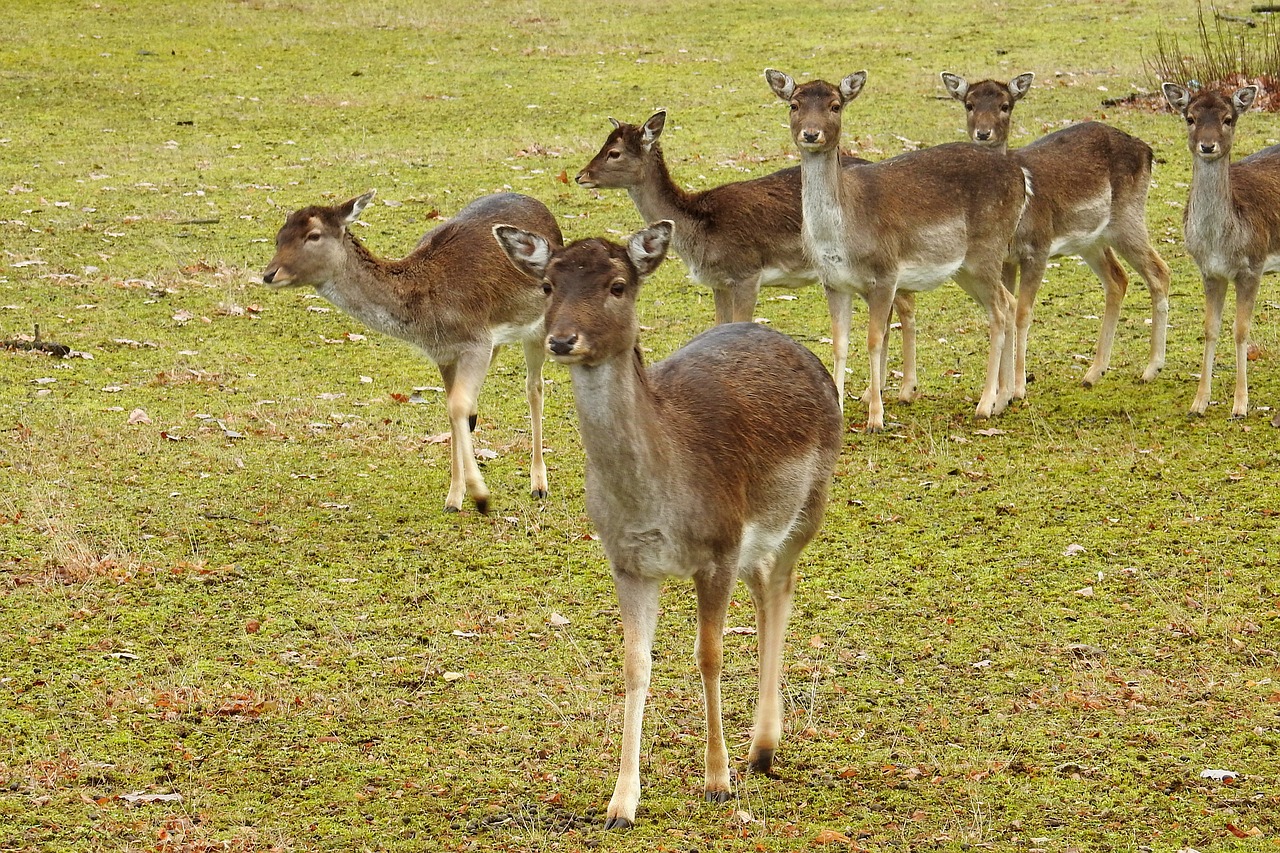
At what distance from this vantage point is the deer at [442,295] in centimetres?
974

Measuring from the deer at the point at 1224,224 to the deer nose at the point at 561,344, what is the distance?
753 cm

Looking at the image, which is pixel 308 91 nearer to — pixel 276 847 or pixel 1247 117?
pixel 1247 117

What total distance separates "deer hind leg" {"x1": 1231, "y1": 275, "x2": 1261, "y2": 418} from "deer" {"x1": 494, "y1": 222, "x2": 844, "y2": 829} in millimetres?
6294

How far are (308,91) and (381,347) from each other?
10234mm

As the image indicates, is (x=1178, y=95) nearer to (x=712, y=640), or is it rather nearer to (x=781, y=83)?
(x=781, y=83)

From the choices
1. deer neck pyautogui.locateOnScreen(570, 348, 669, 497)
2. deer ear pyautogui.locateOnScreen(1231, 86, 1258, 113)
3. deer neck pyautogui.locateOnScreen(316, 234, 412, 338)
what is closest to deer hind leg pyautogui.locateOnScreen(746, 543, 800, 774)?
deer neck pyautogui.locateOnScreen(570, 348, 669, 497)

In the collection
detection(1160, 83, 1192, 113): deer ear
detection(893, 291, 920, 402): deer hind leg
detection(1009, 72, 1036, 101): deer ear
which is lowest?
detection(893, 291, 920, 402): deer hind leg

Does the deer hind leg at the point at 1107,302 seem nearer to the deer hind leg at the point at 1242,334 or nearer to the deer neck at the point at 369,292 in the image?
the deer hind leg at the point at 1242,334

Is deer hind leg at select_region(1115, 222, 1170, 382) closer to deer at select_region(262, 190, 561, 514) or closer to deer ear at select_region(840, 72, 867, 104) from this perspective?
deer ear at select_region(840, 72, 867, 104)

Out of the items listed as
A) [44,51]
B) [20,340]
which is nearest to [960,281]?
[20,340]

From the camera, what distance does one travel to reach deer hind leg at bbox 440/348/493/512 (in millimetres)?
9688

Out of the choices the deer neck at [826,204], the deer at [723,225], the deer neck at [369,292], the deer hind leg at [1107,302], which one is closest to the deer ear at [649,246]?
the deer neck at [369,292]

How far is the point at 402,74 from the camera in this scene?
23750 millimetres

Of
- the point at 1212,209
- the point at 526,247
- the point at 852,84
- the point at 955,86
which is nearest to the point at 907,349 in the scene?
the point at 852,84
